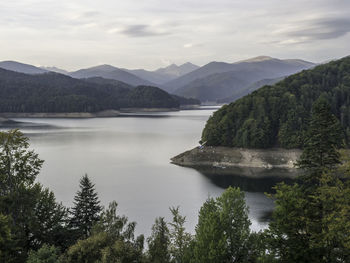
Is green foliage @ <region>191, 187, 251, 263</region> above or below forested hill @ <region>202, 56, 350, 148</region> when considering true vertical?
below

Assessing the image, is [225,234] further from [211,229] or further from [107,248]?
[107,248]

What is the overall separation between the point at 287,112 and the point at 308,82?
50.1 feet

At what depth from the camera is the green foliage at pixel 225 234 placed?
60.6 ft

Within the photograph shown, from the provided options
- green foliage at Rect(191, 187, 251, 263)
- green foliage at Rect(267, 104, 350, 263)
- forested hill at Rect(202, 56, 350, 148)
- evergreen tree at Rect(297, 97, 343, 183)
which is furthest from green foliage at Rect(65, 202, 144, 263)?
forested hill at Rect(202, 56, 350, 148)

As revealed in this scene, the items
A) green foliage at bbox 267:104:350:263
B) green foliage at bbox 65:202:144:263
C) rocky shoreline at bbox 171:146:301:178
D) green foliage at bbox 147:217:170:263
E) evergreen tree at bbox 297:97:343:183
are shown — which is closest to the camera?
green foliage at bbox 65:202:144:263

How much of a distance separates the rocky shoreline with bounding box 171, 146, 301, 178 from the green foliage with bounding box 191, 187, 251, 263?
46129mm

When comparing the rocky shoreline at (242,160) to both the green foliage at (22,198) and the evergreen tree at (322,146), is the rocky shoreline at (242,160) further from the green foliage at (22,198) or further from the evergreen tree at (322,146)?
the green foliage at (22,198)

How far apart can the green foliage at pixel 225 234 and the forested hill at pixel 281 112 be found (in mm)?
57334

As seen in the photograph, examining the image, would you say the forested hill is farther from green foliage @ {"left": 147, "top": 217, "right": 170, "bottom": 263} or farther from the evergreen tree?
green foliage @ {"left": 147, "top": 217, "right": 170, "bottom": 263}

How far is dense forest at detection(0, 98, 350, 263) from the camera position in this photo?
1834 centimetres

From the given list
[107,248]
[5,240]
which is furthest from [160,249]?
[5,240]

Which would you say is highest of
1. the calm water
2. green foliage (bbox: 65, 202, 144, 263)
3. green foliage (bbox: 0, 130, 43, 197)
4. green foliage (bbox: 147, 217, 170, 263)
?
green foliage (bbox: 0, 130, 43, 197)

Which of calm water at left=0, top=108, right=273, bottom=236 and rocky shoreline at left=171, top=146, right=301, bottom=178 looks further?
rocky shoreline at left=171, top=146, right=301, bottom=178

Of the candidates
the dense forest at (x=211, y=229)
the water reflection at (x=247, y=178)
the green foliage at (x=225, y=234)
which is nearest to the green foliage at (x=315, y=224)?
the dense forest at (x=211, y=229)
